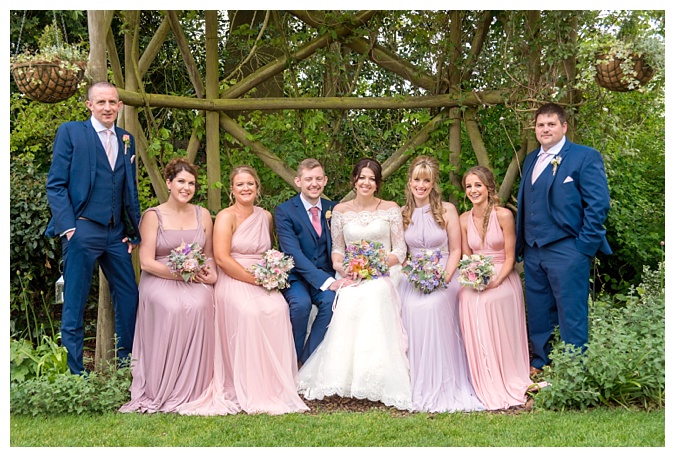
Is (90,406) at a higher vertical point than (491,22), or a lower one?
lower

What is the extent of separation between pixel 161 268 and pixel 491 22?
3901 millimetres

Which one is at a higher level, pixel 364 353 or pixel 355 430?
pixel 364 353

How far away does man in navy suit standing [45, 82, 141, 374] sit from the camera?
4.97 m

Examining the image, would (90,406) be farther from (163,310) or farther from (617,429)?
(617,429)

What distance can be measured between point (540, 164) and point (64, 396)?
12.2 feet

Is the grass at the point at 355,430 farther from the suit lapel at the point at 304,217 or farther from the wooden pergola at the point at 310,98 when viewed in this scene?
the wooden pergola at the point at 310,98

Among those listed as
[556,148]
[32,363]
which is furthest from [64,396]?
[556,148]

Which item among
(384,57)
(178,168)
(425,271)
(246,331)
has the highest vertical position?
(384,57)

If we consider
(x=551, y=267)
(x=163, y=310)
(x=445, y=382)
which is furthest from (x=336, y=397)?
(x=551, y=267)

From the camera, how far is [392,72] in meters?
7.33

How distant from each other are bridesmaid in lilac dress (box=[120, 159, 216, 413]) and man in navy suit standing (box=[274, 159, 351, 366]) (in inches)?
23.7

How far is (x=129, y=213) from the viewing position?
17.1 feet

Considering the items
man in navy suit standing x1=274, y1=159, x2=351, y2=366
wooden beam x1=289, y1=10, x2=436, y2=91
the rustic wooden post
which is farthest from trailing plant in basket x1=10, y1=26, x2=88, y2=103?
wooden beam x1=289, y1=10, x2=436, y2=91

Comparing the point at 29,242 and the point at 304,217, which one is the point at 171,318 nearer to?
the point at 304,217
